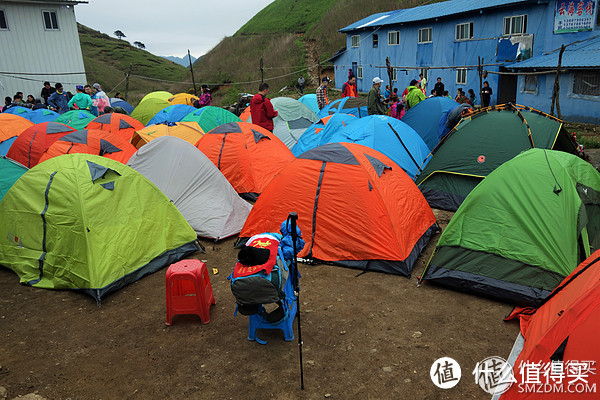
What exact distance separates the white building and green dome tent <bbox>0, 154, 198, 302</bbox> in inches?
767

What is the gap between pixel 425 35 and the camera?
25.5 meters

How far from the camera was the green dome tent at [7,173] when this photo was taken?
26.5 ft

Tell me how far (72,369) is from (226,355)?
5.13 ft

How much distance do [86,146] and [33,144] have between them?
2436 millimetres

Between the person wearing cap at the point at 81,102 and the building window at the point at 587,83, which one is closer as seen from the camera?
the building window at the point at 587,83

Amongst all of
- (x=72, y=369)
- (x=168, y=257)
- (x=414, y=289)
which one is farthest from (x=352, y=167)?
(x=72, y=369)

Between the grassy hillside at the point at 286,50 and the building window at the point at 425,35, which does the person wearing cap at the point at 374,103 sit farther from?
the grassy hillside at the point at 286,50

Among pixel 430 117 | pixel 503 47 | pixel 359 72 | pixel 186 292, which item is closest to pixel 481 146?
pixel 430 117

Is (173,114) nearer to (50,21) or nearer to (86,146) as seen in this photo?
(86,146)

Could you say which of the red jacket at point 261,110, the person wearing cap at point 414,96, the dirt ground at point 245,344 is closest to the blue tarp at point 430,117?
the person wearing cap at point 414,96

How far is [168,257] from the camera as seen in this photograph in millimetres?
6676

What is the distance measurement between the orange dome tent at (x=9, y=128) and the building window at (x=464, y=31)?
20.1 metres

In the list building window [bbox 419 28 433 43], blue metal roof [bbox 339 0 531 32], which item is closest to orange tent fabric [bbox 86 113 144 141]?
blue metal roof [bbox 339 0 531 32]

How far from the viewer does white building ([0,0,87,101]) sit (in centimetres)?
2181
